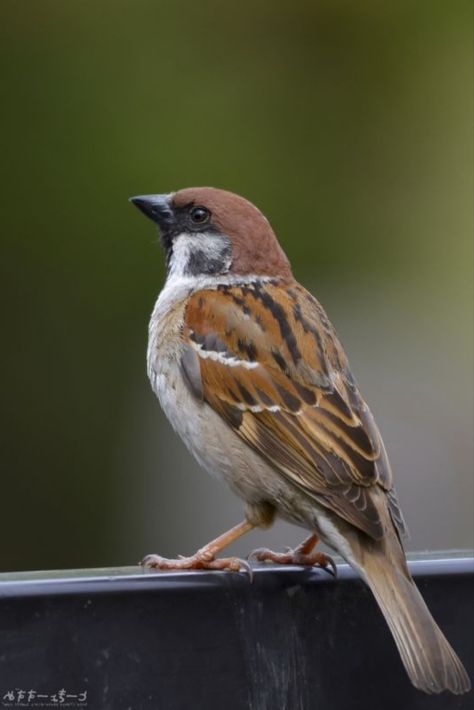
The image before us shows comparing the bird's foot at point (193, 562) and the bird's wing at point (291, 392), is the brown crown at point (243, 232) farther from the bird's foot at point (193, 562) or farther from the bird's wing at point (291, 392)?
the bird's foot at point (193, 562)

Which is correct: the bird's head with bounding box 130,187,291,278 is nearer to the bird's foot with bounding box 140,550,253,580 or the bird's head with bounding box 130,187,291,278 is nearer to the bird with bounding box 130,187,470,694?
the bird with bounding box 130,187,470,694

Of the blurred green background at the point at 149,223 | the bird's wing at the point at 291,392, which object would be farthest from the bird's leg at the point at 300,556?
the blurred green background at the point at 149,223

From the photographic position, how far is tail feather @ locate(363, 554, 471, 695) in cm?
277

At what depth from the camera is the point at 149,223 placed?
272 inches

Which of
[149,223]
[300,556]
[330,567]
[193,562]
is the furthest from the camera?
[149,223]

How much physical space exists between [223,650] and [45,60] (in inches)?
187

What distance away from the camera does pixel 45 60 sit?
23.0 ft

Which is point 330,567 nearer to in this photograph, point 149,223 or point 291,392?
point 291,392

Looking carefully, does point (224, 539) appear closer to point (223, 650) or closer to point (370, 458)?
point (370, 458)

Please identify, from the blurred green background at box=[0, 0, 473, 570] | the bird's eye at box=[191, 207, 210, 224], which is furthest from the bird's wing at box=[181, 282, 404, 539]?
the blurred green background at box=[0, 0, 473, 570]

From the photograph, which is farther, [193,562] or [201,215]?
[201,215]

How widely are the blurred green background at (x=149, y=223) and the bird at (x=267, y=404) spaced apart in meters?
2.40

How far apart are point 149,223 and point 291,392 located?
334cm

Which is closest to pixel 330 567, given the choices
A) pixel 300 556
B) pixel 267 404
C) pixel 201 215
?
pixel 300 556
